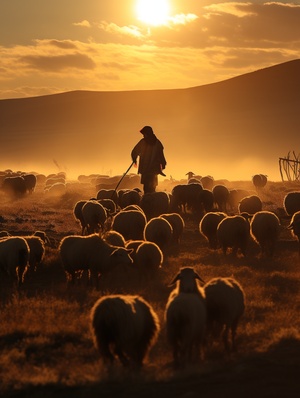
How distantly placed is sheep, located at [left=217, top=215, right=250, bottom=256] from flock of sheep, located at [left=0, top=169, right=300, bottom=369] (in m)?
0.03

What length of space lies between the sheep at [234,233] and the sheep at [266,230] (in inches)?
12.1

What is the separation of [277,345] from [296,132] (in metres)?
120

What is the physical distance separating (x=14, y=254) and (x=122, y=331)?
21.5ft

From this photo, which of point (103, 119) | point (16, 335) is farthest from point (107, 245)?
point (103, 119)

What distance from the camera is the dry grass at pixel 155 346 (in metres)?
9.16

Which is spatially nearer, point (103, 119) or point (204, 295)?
point (204, 295)

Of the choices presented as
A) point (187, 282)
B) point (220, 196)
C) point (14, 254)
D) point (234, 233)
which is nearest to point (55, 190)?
point (220, 196)

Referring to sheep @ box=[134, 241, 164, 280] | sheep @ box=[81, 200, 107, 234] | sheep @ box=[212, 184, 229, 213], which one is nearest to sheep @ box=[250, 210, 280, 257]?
sheep @ box=[134, 241, 164, 280]

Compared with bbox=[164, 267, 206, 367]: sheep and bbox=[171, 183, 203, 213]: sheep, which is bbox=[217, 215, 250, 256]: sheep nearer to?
bbox=[171, 183, 203, 213]: sheep

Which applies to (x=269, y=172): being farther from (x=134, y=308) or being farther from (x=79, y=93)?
(x=134, y=308)

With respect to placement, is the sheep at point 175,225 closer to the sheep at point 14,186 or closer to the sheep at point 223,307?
the sheep at point 223,307

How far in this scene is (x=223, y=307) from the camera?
35.4 ft

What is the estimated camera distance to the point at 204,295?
35.4 ft

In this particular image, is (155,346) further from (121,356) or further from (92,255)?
(92,255)
